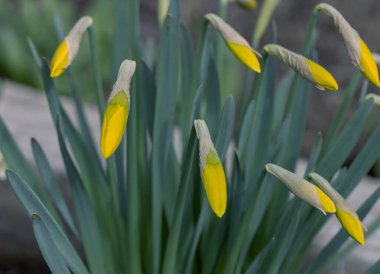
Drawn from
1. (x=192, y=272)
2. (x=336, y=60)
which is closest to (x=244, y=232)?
(x=192, y=272)

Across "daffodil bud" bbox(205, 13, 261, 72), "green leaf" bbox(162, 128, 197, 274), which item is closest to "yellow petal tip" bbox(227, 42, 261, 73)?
"daffodil bud" bbox(205, 13, 261, 72)

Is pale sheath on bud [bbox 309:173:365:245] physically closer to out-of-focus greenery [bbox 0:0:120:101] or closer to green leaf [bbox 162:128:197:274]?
green leaf [bbox 162:128:197:274]

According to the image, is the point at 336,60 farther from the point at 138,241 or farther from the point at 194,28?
the point at 138,241

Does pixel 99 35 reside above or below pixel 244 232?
below

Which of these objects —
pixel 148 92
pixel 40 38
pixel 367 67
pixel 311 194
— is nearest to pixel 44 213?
pixel 148 92

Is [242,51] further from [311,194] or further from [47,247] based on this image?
[47,247]

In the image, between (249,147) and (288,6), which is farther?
(288,6)
